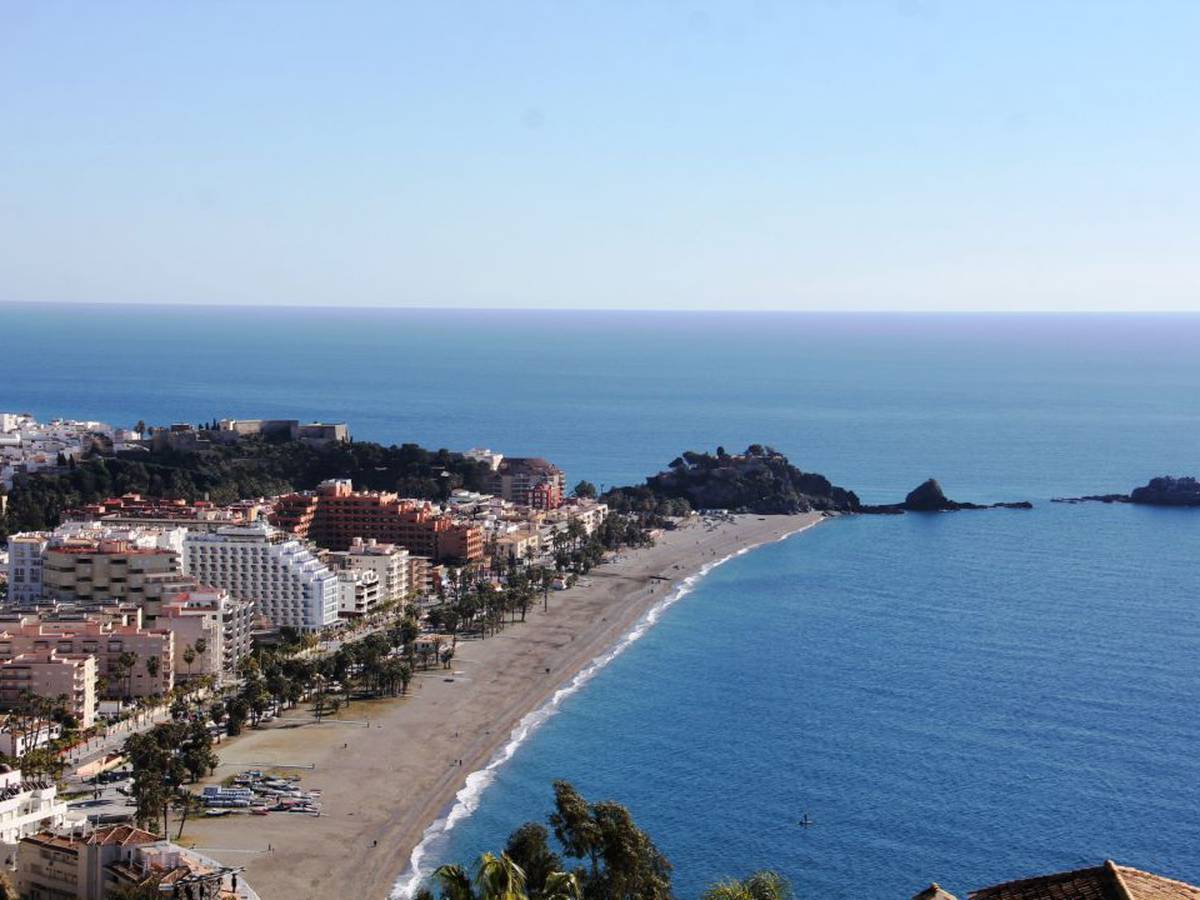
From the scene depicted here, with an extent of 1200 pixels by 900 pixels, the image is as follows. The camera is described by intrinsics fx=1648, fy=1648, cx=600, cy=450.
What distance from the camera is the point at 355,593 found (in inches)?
2478

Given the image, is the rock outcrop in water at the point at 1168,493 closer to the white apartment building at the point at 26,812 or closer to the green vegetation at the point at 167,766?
the green vegetation at the point at 167,766

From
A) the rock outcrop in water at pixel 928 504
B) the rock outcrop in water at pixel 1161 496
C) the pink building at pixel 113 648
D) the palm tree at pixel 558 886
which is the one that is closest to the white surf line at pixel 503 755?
the pink building at pixel 113 648

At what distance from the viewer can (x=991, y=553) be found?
80938 millimetres

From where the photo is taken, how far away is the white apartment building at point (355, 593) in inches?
2458

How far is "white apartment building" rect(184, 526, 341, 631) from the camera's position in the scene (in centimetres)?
6028

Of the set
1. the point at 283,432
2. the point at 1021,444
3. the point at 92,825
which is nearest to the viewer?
the point at 92,825

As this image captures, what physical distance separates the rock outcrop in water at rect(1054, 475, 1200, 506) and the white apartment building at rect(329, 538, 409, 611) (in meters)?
49.2

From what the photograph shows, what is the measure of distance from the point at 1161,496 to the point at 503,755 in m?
67.9

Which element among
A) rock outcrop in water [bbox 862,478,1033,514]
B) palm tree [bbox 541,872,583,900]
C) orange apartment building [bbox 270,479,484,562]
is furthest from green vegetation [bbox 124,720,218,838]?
rock outcrop in water [bbox 862,478,1033,514]

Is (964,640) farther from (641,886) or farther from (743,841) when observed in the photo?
(641,886)

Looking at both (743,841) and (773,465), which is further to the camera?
(773,465)

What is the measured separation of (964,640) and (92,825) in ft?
110

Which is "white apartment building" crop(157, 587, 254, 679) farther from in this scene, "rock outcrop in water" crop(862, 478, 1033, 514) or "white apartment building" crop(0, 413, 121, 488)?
"rock outcrop in water" crop(862, 478, 1033, 514)

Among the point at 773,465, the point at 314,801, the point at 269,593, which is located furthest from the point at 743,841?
the point at 773,465
